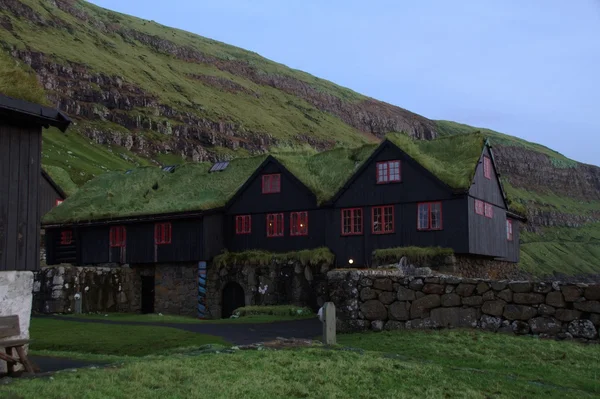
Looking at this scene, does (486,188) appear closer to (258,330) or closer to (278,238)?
(278,238)

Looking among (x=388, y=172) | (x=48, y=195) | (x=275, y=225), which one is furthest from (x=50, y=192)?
(x=388, y=172)

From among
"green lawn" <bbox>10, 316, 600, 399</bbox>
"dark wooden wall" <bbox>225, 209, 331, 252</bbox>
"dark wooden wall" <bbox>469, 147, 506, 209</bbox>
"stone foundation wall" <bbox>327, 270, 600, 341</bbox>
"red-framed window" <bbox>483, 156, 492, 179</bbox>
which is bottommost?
"green lawn" <bbox>10, 316, 600, 399</bbox>

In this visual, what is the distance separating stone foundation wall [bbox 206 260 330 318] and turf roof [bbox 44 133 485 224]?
464cm

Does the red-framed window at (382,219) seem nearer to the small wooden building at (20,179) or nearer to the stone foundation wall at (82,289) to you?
the stone foundation wall at (82,289)

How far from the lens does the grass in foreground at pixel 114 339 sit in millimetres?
22109

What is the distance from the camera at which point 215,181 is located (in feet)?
165

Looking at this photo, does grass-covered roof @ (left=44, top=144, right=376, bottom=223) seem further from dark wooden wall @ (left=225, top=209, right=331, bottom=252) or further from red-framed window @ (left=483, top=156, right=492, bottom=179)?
red-framed window @ (left=483, top=156, right=492, bottom=179)

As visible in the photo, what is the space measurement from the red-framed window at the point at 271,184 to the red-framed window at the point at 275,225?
1648 mm

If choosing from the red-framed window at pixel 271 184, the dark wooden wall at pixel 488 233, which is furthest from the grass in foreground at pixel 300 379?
the red-framed window at pixel 271 184

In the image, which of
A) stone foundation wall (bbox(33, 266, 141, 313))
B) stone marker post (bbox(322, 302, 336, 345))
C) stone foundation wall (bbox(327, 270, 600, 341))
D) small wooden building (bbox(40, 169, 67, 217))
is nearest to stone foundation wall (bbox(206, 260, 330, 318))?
stone foundation wall (bbox(33, 266, 141, 313))

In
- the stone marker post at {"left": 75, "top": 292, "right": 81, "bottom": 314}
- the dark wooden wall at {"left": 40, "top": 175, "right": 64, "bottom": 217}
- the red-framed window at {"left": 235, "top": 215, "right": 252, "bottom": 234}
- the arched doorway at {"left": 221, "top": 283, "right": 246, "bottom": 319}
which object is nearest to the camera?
the stone marker post at {"left": 75, "top": 292, "right": 81, "bottom": 314}

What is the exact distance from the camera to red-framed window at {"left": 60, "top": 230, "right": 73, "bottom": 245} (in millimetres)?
51219

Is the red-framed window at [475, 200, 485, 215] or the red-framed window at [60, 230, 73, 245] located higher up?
the red-framed window at [475, 200, 485, 215]

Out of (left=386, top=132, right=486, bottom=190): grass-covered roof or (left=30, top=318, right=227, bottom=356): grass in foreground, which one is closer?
(left=30, top=318, right=227, bottom=356): grass in foreground
